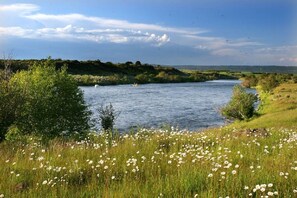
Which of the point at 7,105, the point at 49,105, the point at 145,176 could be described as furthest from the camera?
the point at 49,105

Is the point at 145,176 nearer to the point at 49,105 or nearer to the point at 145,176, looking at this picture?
the point at 145,176

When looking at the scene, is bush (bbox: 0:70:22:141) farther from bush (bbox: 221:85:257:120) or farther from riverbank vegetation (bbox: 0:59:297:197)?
bush (bbox: 221:85:257:120)

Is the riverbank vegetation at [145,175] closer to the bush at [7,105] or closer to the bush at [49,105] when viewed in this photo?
the bush at [7,105]

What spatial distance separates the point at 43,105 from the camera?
25859 millimetres

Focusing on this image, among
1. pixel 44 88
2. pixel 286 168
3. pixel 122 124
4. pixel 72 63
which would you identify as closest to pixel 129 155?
pixel 286 168

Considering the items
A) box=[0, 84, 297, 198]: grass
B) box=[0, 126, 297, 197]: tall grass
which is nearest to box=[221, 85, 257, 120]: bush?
box=[0, 84, 297, 198]: grass

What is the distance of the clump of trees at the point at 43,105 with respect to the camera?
2264cm

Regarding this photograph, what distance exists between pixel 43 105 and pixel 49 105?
0.53 metres

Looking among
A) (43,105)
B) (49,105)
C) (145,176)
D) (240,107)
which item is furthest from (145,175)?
(240,107)

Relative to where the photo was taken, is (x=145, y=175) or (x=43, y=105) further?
(x=43, y=105)

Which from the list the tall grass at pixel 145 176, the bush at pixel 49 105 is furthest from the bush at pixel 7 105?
the tall grass at pixel 145 176

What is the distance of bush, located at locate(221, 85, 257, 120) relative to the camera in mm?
54750

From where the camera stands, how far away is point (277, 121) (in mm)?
43375

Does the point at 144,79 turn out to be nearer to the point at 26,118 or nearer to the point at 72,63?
the point at 72,63
